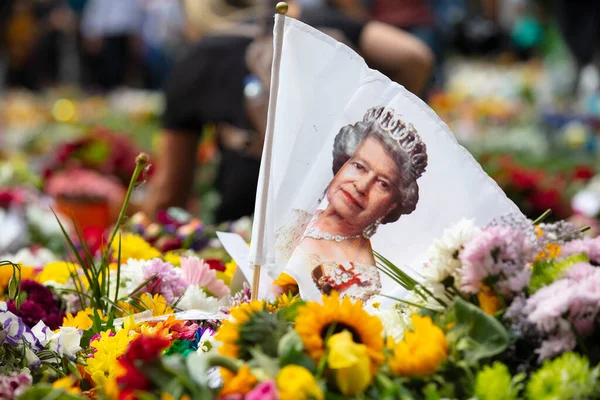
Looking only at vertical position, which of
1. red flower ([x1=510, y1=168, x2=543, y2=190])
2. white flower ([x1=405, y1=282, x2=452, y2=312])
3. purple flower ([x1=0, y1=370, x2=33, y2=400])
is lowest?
purple flower ([x1=0, y1=370, x2=33, y2=400])

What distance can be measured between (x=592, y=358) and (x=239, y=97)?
101 inches

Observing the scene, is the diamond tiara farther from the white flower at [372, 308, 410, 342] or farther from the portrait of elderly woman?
the white flower at [372, 308, 410, 342]

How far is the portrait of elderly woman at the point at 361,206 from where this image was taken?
1.38 metres

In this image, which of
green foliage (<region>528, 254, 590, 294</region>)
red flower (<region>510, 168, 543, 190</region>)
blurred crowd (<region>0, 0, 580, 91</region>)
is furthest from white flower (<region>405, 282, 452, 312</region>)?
blurred crowd (<region>0, 0, 580, 91</region>)

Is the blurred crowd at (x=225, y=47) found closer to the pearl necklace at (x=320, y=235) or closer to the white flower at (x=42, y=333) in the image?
the pearl necklace at (x=320, y=235)

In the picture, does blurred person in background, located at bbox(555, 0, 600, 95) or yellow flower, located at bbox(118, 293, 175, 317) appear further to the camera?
blurred person in background, located at bbox(555, 0, 600, 95)

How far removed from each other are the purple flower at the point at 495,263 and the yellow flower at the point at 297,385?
0.25 metres

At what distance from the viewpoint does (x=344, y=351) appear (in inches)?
41.4

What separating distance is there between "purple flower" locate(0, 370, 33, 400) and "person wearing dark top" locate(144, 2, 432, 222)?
2120 millimetres

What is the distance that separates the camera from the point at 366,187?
139 cm

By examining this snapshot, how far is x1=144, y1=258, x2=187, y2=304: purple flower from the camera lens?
64.3 inches

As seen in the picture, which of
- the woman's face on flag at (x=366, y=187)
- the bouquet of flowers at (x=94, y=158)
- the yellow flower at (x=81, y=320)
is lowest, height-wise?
the yellow flower at (x=81, y=320)

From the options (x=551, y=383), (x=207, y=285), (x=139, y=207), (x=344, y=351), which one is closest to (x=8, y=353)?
(x=207, y=285)

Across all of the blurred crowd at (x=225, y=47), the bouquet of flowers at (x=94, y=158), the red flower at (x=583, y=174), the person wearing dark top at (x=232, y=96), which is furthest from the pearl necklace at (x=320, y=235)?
the red flower at (x=583, y=174)
